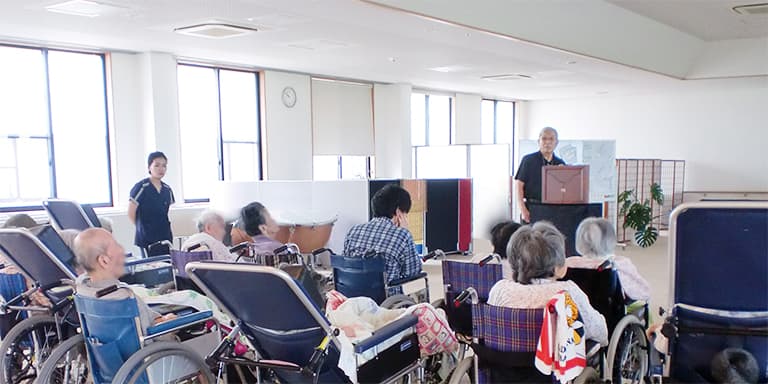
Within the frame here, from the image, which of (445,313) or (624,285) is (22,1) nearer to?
(445,313)

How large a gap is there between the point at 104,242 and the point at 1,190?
4.72 metres

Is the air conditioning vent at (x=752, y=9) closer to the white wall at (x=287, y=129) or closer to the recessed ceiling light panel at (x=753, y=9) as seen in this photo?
the recessed ceiling light panel at (x=753, y=9)

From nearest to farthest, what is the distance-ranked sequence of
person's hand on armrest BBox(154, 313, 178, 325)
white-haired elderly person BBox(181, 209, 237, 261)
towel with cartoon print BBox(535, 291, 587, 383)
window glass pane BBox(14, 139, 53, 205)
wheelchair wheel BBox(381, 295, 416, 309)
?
towel with cartoon print BBox(535, 291, 587, 383) → person's hand on armrest BBox(154, 313, 178, 325) → wheelchair wheel BBox(381, 295, 416, 309) → white-haired elderly person BBox(181, 209, 237, 261) → window glass pane BBox(14, 139, 53, 205)

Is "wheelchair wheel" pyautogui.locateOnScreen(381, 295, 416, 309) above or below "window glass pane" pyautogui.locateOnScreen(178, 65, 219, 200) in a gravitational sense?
below

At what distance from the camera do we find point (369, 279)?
3.16 metres

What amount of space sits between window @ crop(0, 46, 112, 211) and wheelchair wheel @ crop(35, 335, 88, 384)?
14.0ft

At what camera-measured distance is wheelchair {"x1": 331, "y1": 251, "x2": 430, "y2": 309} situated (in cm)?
312

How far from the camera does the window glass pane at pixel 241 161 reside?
805 centimetres

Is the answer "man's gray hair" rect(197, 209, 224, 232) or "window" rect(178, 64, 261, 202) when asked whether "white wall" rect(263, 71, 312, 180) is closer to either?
"window" rect(178, 64, 261, 202)

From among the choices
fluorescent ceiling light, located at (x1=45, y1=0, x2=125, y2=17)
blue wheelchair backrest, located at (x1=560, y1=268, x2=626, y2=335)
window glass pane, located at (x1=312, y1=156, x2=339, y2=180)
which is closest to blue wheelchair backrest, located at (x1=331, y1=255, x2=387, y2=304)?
blue wheelchair backrest, located at (x1=560, y1=268, x2=626, y2=335)

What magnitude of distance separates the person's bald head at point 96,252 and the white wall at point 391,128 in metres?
7.54

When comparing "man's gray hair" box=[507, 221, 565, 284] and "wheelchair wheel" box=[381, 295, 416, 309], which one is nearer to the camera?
"man's gray hair" box=[507, 221, 565, 284]

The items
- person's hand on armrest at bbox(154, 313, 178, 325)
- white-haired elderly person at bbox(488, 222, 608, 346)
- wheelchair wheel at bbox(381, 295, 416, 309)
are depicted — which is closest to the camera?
white-haired elderly person at bbox(488, 222, 608, 346)

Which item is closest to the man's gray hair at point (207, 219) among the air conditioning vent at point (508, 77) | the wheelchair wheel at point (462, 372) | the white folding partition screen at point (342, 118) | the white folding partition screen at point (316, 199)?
the wheelchair wheel at point (462, 372)
